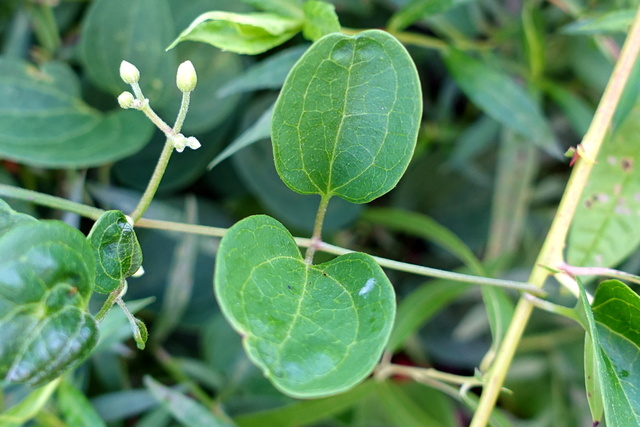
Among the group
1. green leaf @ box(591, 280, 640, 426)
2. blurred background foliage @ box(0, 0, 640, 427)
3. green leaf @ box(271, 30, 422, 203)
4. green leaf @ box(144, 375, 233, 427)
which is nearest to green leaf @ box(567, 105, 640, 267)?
blurred background foliage @ box(0, 0, 640, 427)

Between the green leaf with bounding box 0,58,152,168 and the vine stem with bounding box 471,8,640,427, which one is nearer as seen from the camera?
the vine stem with bounding box 471,8,640,427

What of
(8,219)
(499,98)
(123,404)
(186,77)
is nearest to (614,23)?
(499,98)

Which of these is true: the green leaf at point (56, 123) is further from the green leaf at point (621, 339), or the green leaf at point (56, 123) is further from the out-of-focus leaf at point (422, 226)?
the green leaf at point (621, 339)

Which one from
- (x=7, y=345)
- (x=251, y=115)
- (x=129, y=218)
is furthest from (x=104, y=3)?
(x=7, y=345)

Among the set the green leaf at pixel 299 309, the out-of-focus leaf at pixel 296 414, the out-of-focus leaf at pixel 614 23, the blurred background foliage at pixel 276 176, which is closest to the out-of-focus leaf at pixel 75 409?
the blurred background foliage at pixel 276 176

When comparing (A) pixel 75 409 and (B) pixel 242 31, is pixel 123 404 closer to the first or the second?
(A) pixel 75 409

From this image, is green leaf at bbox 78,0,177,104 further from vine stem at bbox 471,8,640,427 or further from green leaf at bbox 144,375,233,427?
vine stem at bbox 471,8,640,427
